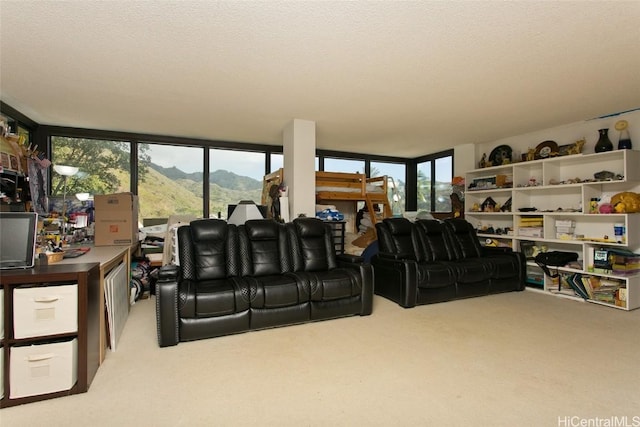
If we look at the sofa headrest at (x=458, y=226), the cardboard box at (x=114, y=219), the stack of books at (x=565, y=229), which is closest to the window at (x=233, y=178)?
the cardboard box at (x=114, y=219)

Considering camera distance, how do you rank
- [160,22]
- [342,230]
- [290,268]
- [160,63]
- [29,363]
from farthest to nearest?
1. [342,230]
2. [290,268]
3. [160,63]
4. [160,22]
5. [29,363]

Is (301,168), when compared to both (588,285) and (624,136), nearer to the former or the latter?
(588,285)

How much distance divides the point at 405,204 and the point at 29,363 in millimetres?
6959

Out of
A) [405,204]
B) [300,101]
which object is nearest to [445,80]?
[300,101]

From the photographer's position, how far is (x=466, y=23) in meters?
2.10

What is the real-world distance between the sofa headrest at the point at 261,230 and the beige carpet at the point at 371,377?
1056 mm

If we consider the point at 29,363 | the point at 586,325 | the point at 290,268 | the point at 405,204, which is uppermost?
the point at 405,204

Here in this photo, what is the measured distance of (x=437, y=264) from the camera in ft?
13.2

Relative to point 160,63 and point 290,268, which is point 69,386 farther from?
point 160,63

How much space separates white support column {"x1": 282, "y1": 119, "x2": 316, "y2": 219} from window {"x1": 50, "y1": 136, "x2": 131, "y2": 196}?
9.48ft

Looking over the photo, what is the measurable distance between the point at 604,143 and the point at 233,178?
5.69m

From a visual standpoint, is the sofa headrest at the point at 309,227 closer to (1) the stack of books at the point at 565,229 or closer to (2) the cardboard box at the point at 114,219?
(2) the cardboard box at the point at 114,219

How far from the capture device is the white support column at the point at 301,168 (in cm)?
443

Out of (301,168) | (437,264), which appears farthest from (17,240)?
(437,264)
